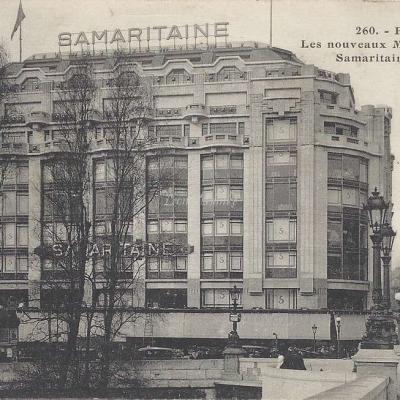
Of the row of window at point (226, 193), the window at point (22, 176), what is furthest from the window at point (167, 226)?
the window at point (22, 176)

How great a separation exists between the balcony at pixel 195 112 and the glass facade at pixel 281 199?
5102 mm

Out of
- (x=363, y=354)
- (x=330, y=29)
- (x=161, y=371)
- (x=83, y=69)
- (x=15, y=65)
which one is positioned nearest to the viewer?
(x=363, y=354)

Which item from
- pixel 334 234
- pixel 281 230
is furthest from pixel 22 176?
pixel 334 234

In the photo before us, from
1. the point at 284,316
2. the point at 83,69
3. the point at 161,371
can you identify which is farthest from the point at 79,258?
the point at 284,316

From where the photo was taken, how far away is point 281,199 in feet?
177

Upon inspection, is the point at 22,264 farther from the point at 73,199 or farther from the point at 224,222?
the point at 73,199

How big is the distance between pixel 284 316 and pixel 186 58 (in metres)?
Result: 20.9

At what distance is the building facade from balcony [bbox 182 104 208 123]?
0.29 ft

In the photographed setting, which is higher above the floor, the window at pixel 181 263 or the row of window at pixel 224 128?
the row of window at pixel 224 128

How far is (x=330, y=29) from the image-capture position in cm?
2658

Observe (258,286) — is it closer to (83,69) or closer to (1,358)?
(1,358)

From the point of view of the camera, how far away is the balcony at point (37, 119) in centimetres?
5675

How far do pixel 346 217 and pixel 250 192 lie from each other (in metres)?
6.89

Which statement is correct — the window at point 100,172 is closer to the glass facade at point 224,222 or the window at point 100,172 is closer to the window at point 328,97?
the glass facade at point 224,222
